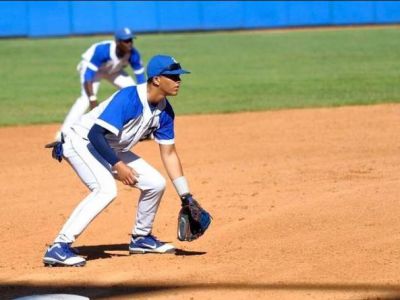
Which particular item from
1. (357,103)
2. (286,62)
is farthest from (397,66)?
(357,103)

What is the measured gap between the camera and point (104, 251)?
8.29 meters

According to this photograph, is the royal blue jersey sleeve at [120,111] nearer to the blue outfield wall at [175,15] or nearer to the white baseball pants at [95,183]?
the white baseball pants at [95,183]

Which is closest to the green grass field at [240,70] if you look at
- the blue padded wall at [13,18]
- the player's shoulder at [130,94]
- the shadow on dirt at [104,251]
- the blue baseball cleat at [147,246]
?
the blue padded wall at [13,18]

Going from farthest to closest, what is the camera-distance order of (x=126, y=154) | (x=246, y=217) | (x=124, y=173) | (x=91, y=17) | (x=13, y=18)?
(x=91, y=17) < (x=13, y=18) < (x=246, y=217) < (x=126, y=154) < (x=124, y=173)

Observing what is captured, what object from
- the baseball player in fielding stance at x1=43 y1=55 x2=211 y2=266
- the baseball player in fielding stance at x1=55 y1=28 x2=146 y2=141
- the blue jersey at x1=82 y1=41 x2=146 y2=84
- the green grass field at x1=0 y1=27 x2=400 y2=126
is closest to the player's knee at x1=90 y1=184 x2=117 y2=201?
the baseball player in fielding stance at x1=43 y1=55 x2=211 y2=266

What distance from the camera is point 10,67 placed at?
81.4 feet

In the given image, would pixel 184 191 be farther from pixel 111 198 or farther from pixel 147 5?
pixel 147 5

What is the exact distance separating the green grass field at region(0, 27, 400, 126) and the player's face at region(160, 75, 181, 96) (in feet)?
28.7

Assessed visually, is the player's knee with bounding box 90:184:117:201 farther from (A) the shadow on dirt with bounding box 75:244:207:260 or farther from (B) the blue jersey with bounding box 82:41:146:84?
(B) the blue jersey with bounding box 82:41:146:84

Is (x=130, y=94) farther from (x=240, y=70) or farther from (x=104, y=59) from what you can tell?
(x=240, y=70)

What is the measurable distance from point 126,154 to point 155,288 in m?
1.49

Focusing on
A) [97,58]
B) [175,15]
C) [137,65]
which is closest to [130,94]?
[97,58]

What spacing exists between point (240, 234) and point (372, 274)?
181 cm

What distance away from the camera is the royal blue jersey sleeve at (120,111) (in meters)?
7.22
